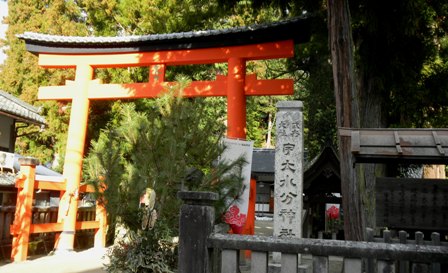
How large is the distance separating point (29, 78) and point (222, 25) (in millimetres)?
8919

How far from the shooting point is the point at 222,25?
18.9 metres

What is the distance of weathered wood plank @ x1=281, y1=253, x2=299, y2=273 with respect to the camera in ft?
7.97

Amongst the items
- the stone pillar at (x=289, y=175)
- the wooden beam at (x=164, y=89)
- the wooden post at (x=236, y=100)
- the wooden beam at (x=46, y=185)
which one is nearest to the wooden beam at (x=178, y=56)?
the wooden post at (x=236, y=100)

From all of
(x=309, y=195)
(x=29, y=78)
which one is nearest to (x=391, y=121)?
(x=309, y=195)

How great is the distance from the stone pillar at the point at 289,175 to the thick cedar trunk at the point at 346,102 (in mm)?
A: 699

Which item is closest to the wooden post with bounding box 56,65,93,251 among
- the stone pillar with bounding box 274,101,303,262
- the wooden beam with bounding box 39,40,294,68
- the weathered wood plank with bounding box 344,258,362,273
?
the wooden beam with bounding box 39,40,294,68

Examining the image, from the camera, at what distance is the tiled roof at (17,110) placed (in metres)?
9.75

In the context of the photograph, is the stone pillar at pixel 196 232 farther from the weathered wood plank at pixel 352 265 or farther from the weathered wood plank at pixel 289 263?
the weathered wood plank at pixel 352 265

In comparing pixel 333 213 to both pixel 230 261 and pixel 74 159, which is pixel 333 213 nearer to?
pixel 74 159

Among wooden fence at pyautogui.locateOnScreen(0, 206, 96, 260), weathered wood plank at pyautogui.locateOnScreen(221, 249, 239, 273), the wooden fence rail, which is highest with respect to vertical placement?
the wooden fence rail

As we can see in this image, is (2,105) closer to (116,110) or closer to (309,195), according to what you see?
(116,110)

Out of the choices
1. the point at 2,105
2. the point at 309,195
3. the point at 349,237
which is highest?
the point at 2,105

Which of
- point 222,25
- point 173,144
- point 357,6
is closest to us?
point 173,144

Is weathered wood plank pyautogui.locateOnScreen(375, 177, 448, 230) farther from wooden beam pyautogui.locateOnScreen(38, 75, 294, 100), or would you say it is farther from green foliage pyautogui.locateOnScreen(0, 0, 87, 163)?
green foliage pyautogui.locateOnScreen(0, 0, 87, 163)
